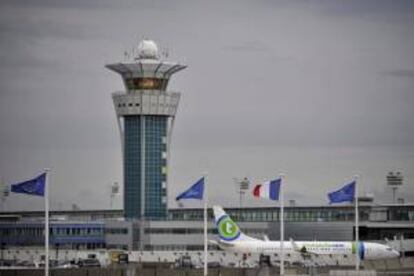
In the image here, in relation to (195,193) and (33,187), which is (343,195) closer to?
(195,193)

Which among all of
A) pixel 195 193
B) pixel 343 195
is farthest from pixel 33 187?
pixel 343 195

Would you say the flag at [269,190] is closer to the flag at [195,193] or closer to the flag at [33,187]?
the flag at [195,193]

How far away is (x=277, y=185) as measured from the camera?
437 feet

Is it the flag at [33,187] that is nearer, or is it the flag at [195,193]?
the flag at [33,187]

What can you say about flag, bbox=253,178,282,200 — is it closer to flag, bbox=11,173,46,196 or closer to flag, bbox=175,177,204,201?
flag, bbox=175,177,204,201

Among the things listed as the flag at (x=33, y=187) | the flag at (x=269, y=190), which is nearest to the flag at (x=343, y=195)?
the flag at (x=269, y=190)

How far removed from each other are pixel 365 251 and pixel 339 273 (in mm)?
71131

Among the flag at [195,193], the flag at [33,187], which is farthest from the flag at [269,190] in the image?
the flag at [33,187]

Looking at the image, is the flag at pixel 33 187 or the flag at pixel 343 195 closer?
the flag at pixel 33 187

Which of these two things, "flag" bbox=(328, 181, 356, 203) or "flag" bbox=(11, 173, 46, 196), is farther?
"flag" bbox=(328, 181, 356, 203)

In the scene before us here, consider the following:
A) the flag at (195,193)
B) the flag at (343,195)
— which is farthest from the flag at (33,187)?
the flag at (343,195)

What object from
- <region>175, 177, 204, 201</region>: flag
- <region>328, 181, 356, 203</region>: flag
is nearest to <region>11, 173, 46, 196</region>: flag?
<region>175, 177, 204, 201</region>: flag

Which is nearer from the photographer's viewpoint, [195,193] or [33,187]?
[33,187]

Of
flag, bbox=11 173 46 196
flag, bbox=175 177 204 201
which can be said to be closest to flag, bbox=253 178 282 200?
flag, bbox=175 177 204 201
